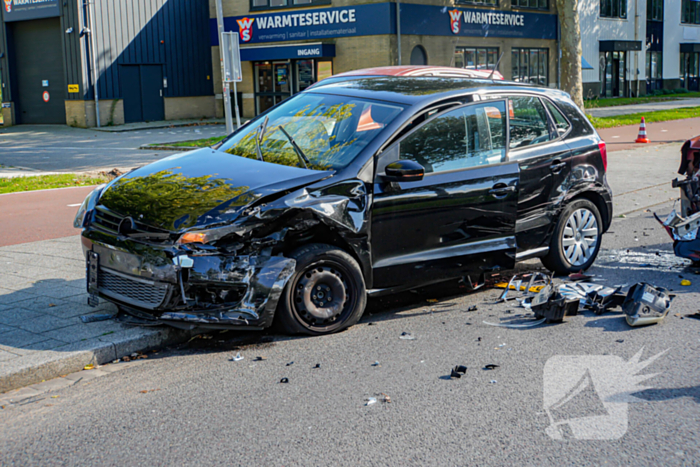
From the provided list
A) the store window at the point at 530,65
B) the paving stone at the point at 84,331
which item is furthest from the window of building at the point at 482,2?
the paving stone at the point at 84,331

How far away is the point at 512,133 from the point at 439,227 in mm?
1212

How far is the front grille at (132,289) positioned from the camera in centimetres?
488

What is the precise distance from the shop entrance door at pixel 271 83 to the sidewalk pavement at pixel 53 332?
27.5 metres

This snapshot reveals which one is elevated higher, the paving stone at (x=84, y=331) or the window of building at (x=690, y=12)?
the window of building at (x=690, y=12)

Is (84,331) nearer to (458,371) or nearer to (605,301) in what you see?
(458,371)

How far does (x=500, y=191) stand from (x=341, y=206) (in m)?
1.56

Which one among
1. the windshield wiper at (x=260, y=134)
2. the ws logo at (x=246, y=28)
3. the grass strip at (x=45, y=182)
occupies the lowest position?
the grass strip at (x=45, y=182)

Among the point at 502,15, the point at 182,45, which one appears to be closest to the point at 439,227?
the point at 182,45

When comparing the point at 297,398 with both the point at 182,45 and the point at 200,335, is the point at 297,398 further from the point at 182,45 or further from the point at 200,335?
the point at 182,45

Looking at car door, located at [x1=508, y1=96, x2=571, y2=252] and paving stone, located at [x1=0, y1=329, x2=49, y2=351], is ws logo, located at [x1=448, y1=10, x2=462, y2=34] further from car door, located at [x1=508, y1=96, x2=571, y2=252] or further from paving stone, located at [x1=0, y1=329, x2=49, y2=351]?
paving stone, located at [x1=0, y1=329, x2=49, y2=351]

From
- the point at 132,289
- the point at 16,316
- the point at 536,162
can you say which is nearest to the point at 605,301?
the point at 536,162

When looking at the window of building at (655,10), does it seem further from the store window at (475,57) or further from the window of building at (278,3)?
the window of building at (278,3)

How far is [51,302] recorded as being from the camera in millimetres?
5867

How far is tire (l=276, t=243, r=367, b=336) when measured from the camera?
16.4ft
